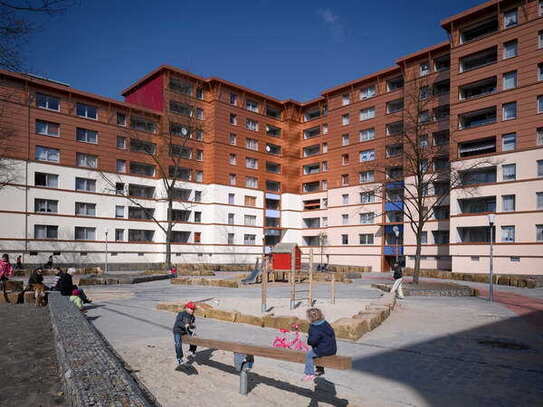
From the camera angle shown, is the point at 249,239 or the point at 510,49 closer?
the point at 510,49

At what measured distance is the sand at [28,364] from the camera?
A: 6.97 m

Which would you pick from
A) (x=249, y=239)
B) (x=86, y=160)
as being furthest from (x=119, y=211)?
(x=249, y=239)

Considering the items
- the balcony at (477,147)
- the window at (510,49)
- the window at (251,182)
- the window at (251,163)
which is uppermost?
the window at (510,49)

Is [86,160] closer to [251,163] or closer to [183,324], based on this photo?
[251,163]

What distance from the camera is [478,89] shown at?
4172cm

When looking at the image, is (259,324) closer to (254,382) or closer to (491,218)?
(254,382)

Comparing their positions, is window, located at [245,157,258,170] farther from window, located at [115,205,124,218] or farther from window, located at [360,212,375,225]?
window, located at [115,205,124,218]

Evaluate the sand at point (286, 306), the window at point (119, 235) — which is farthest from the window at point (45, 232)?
the sand at point (286, 306)

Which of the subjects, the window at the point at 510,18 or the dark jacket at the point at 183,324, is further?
the window at the point at 510,18

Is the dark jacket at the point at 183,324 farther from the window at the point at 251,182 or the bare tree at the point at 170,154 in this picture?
the window at the point at 251,182

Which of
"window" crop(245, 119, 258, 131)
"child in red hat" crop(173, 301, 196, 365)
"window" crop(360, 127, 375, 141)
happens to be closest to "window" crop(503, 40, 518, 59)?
"window" crop(360, 127, 375, 141)

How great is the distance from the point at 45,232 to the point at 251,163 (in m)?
27.3

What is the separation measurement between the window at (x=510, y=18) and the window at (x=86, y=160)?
43.0 metres

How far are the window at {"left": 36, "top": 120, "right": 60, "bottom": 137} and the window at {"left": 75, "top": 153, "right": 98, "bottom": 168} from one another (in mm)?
3103
